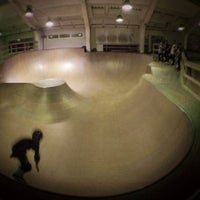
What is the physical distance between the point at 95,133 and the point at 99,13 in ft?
28.3

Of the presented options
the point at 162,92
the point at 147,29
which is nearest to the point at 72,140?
the point at 162,92

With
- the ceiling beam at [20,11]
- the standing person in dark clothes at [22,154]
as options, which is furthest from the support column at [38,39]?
the standing person in dark clothes at [22,154]

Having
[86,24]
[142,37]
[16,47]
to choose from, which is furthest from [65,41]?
[142,37]

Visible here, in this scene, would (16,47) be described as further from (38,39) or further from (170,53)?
(170,53)

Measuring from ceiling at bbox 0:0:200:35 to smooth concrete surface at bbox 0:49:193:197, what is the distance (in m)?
4.28

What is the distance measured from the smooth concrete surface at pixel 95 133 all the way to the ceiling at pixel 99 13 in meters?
4.28

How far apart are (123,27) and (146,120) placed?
9.46 meters

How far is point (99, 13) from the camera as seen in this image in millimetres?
9680

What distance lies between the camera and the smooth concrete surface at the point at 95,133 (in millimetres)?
2510

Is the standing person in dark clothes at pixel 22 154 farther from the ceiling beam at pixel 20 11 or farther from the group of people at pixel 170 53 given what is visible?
the ceiling beam at pixel 20 11

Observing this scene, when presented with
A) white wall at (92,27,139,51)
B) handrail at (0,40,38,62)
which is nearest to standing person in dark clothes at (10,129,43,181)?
white wall at (92,27,139,51)

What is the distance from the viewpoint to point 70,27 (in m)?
11.5

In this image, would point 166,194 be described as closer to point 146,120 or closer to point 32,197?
point 32,197

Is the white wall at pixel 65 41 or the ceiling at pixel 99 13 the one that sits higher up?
the ceiling at pixel 99 13
